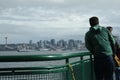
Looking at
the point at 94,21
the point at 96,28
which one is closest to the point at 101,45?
the point at 96,28

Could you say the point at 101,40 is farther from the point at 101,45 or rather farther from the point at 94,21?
the point at 94,21

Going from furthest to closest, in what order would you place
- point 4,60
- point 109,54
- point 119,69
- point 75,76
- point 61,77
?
point 119,69
point 109,54
point 75,76
point 61,77
point 4,60

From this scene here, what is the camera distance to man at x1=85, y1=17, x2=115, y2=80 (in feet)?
29.7

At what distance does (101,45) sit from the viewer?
9055 millimetres

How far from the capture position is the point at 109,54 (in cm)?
905

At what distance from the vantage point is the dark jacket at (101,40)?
9047 millimetres

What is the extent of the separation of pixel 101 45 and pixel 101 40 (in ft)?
0.31

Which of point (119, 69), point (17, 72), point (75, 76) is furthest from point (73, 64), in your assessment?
point (119, 69)

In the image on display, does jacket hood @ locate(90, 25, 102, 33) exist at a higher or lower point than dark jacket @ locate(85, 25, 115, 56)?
higher

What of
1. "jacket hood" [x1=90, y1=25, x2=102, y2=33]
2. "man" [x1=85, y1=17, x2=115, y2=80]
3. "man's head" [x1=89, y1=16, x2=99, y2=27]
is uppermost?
"man's head" [x1=89, y1=16, x2=99, y2=27]

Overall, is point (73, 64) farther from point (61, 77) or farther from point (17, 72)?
point (17, 72)

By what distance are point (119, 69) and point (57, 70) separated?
5756 millimetres

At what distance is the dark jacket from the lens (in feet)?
29.7

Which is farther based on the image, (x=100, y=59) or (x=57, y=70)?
(x=100, y=59)
